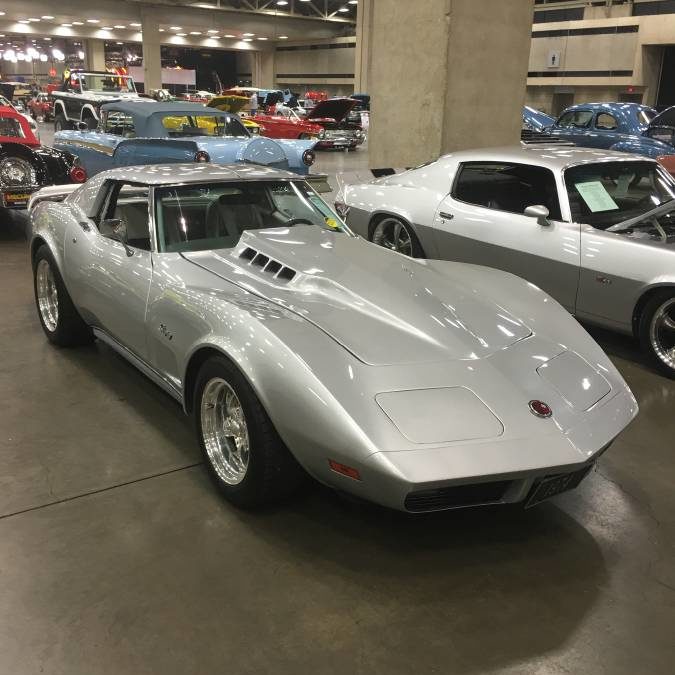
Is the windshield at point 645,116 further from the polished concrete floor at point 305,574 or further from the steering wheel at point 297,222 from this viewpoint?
the polished concrete floor at point 305,574

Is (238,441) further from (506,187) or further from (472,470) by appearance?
(506,187)

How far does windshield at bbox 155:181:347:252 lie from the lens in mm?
3625

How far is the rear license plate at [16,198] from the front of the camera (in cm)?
795

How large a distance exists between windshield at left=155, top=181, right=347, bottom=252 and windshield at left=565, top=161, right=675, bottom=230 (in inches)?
76.9

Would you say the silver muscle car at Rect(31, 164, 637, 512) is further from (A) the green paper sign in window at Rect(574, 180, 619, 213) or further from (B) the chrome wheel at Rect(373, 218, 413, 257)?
(B) the chrome wheel at Rect(373, 218, 413, 257)

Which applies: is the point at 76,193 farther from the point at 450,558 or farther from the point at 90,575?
the point at 450,558

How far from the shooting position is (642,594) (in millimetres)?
2449

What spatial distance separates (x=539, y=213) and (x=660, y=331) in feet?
3.75

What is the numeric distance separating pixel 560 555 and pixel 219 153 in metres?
7.26

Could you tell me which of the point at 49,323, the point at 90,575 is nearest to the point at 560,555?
the point at 90,575

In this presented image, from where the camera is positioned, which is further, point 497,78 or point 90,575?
point 497,78

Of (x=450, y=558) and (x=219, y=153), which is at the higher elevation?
(x=219, y=153)

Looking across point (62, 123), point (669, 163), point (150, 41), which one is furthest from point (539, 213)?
point (150, 41)

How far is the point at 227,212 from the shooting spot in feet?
12.5
